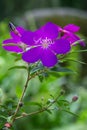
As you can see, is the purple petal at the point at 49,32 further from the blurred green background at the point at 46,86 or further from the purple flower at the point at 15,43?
the blurred green background at the point at 46,86

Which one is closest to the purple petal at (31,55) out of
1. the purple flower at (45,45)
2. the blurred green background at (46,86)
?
the purple flower at (45,45)

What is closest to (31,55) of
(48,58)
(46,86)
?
(48,58)

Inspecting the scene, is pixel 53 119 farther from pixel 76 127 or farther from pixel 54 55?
pixel 54 55

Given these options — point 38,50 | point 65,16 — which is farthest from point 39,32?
point 65,16

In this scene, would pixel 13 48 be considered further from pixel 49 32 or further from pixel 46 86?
pixel 46 86

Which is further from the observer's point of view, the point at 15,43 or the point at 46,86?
the point at 46,86

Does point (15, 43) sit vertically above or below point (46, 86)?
above
